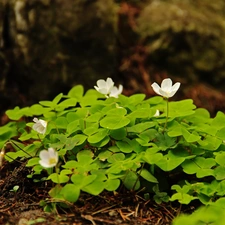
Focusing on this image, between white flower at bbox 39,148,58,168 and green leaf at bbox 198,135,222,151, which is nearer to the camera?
white flower at bbox 39,148,58,168

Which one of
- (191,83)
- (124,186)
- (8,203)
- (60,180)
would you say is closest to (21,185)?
(8,203)

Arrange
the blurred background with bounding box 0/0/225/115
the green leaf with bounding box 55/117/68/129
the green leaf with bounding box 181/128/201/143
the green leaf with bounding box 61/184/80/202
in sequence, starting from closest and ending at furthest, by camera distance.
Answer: the green leaf with bounding box 61/184/80/202 → the green leaf with bounding box 181/128/201/143 → the green leaf with bounding box 55/117/68/129 → the blurred background with bounding box 0/0/225/115

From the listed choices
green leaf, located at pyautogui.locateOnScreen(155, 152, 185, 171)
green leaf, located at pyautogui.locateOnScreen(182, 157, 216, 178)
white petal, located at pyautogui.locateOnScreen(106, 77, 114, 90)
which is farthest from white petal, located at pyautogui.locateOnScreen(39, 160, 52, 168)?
white petal, located at pyautogui.locateOnScreen(106, 77, 114, 90)

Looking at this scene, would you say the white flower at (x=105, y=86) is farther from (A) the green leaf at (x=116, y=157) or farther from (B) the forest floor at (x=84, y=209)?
(B) the forest floor at (x=84, y=209)

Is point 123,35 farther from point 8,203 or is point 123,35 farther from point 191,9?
point 8,203

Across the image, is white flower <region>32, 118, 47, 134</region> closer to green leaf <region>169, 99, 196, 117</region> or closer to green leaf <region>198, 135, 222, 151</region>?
green leaf <region>169, 99, 196, 117</region>

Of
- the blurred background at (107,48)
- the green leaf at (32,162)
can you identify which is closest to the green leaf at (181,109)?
the green leaf at (32,162)

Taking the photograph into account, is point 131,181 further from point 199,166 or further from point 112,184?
point 199,166
